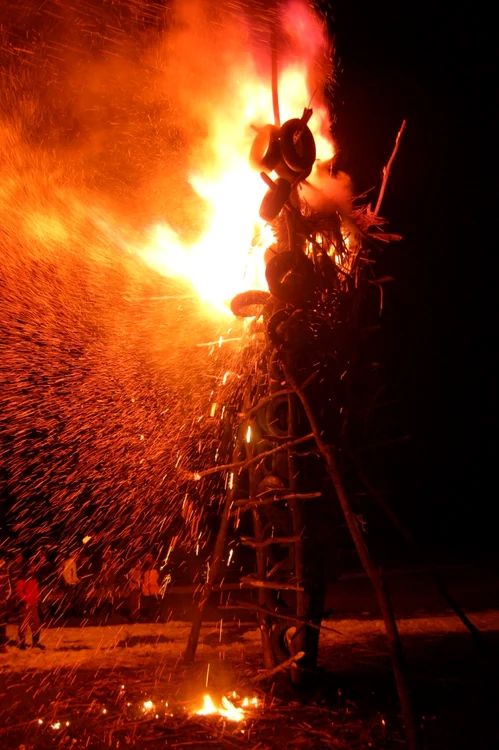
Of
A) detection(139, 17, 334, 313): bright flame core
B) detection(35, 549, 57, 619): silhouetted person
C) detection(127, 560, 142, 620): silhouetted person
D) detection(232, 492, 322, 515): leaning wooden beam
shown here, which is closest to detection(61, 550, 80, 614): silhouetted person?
detection(35, 549, 57, 619): silhouetted person

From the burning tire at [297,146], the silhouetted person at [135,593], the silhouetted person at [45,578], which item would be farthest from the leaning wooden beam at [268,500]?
the silhouetted person at [45,578]

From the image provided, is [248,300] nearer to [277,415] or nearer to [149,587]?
[277,415]

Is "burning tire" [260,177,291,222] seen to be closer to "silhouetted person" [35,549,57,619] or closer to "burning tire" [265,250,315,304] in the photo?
"burning tire" [265,250,315,304]

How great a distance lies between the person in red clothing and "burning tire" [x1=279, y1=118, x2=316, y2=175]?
6356 millimetres

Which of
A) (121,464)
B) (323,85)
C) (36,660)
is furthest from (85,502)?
(323,85)

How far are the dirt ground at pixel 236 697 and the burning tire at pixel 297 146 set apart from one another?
388 centimetres

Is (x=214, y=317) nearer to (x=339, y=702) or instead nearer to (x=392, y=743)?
(x=339, y=702)

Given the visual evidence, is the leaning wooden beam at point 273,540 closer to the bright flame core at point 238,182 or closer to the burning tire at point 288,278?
the burning tire at point 288,278

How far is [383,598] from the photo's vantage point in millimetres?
4379

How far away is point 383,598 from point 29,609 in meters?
5.58

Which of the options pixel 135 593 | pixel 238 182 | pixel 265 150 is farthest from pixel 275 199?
pixel 135 593

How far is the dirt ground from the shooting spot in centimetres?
451

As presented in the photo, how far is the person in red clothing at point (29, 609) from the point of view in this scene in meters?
8.09

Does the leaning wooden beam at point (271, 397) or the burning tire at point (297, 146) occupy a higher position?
the burning tire at point (297, 146)
